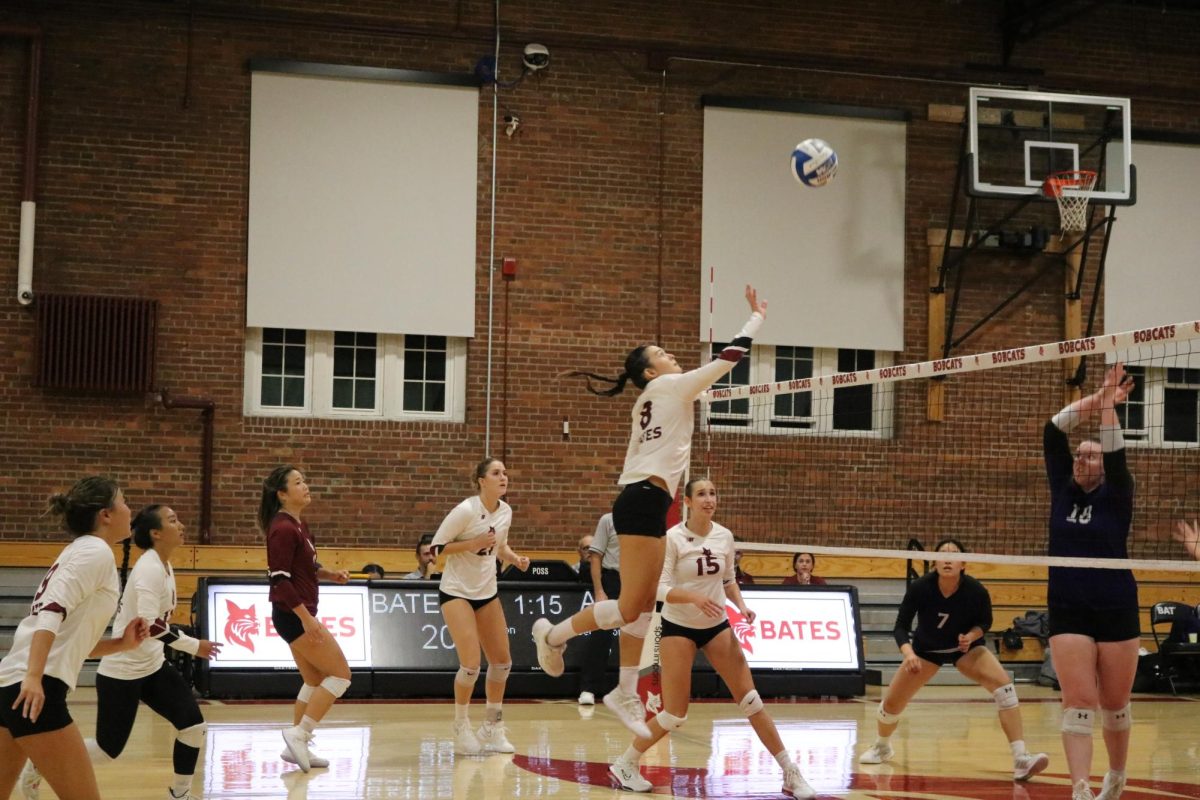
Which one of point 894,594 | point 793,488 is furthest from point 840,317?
point 894,594

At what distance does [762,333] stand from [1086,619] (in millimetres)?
10626

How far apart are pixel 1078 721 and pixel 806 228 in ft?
36.7

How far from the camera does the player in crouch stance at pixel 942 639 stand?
9125 millimetres

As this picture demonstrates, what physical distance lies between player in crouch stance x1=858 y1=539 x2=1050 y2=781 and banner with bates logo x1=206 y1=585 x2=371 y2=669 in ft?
17.8

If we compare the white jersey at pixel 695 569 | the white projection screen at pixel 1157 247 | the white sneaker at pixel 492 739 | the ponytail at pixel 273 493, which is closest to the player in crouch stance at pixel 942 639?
the white jersey at pixel 695 569

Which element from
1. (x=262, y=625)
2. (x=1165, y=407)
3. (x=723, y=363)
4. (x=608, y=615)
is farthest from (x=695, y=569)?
(x=1165, y=407)

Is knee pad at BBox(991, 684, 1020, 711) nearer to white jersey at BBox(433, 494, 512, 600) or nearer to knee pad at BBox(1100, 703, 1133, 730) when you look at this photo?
knee pad at BBox(1100, 703, 1133, 730)

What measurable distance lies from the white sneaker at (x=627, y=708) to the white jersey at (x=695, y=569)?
1.70 feet

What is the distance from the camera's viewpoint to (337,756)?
29.7 feet

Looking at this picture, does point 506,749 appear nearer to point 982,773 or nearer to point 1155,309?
point 982,773

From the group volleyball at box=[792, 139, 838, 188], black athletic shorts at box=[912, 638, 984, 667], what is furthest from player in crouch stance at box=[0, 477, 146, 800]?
volleyball at box=[792, 139, 838, 188]

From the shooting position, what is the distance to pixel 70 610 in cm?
518

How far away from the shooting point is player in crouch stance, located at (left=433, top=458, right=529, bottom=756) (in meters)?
8.89

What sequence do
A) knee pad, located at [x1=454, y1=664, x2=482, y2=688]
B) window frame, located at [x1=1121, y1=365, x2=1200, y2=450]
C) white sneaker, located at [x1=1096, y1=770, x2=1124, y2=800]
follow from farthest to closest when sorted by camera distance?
window frame, located at [x1=1121, y1=365, x2=1200, y2=450], knee pad, located at [x1=454, y1=664, x2=482, y2=688], white sneaker, located at [x1=1096, y1=770, x2=1124, y2=800]
